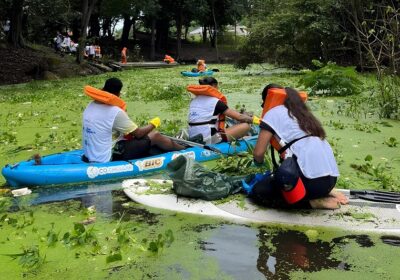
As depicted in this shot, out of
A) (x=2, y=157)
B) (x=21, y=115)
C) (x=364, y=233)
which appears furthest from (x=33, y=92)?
(x=364, y=233)

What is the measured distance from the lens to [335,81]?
14305mm

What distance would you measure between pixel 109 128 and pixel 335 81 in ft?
30.3

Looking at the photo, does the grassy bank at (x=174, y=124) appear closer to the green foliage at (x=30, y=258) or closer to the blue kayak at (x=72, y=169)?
the blue kayak at (x=72, y=169)

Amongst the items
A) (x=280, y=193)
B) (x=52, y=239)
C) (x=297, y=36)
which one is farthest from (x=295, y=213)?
(x=297, y=36)

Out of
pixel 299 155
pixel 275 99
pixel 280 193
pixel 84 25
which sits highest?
pixel 84 25

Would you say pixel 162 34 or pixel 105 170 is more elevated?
pixel 162 34

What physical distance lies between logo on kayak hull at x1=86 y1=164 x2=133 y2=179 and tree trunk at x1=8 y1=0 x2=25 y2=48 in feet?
59.4

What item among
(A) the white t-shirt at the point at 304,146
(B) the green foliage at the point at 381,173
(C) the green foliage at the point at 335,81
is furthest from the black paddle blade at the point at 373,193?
(C) the green foliage at the point at 335,81

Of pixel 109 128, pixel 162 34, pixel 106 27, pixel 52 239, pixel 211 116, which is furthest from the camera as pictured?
pixel 162 34

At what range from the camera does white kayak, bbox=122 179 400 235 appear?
15.5ft

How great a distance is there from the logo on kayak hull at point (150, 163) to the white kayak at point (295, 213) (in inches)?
49.3

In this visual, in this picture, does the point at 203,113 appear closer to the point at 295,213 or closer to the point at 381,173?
the point at 381,173

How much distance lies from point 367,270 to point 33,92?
50.9ft

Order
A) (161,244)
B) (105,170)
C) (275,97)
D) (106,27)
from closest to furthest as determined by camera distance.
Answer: (161,244) → (275,97) → (105,170) → (106,27)
